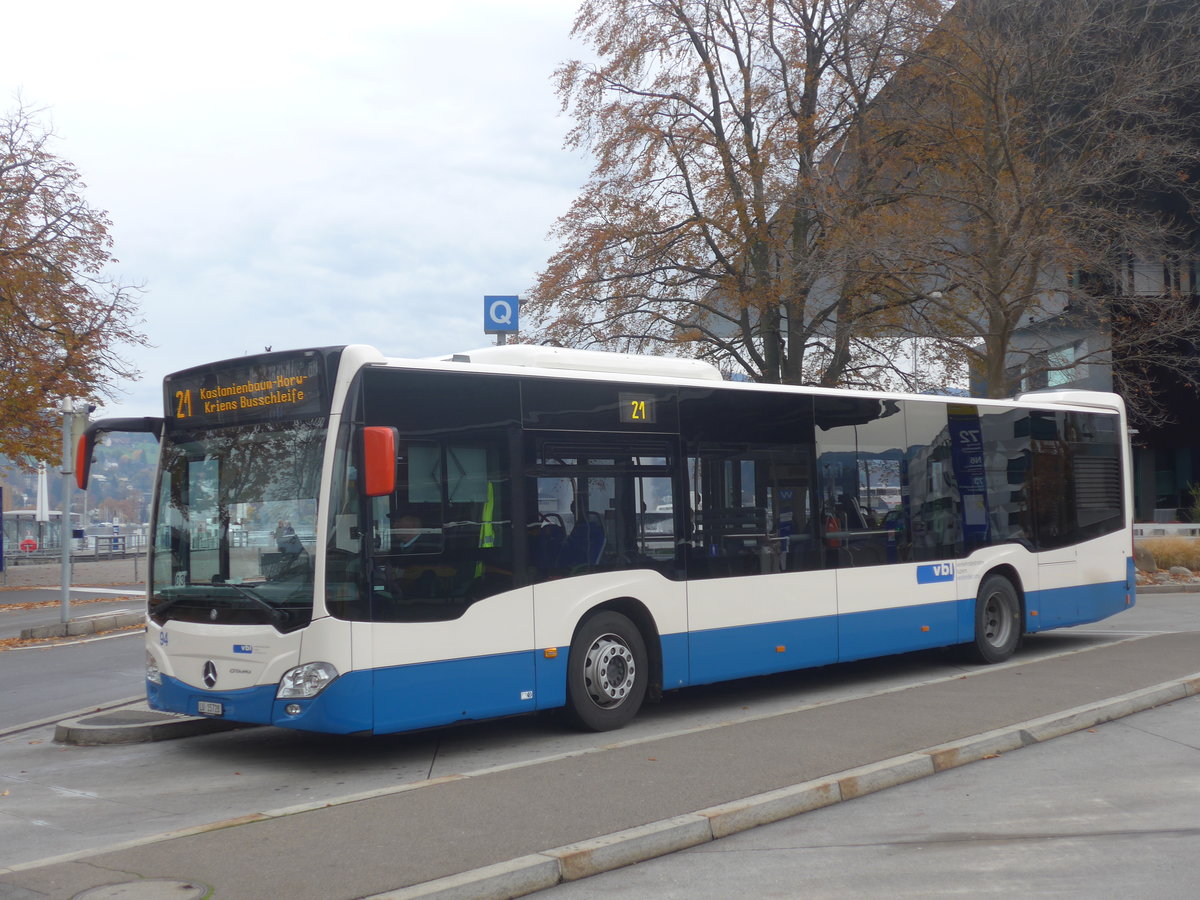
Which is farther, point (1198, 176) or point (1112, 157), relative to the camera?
point (1198, 176)

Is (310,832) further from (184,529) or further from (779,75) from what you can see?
(779,75)

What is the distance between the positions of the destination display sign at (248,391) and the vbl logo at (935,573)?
22.1 feet

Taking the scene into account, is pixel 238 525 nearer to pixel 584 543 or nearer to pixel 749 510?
pixel 584 543

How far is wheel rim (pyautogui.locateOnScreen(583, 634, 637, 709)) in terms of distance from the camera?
9664mm

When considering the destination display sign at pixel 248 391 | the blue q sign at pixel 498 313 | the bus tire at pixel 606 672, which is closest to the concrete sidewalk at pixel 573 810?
the bus tire at pixel 606 672

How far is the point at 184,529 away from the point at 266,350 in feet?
4.65

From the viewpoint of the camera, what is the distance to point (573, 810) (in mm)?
6801

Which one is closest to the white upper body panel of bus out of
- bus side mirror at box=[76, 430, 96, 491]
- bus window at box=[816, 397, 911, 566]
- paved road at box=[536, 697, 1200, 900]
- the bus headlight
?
bus window at box=[816, 397, 911, 566]

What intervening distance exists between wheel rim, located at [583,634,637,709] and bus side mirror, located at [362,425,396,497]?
245cm

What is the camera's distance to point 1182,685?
11.1m

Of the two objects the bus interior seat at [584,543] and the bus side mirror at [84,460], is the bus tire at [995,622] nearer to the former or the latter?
the bus interior seat at [584,543]

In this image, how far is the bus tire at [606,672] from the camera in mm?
9531

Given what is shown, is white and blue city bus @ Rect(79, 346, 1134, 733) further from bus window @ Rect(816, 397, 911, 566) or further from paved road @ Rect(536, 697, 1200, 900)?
paved road @ Rect(536, 697, 1200, 900)

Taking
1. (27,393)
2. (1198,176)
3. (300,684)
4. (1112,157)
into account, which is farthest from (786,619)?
(1198,176)
